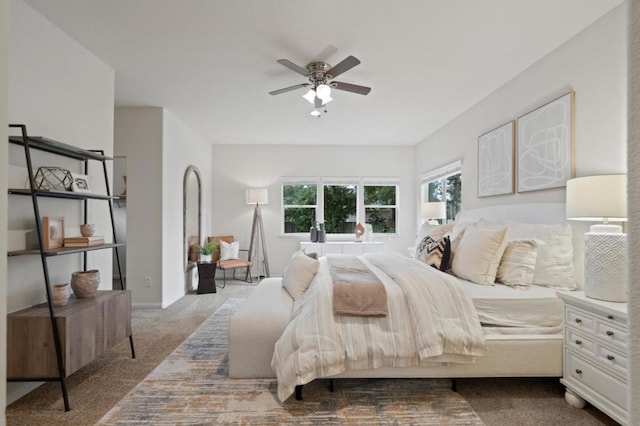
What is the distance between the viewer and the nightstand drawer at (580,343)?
6.14 feet

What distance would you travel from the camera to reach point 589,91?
7.89 feet

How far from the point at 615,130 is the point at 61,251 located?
3.74 meters

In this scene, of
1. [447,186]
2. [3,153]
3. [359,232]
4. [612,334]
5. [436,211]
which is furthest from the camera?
[359,232]

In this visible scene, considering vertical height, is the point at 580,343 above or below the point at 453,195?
below

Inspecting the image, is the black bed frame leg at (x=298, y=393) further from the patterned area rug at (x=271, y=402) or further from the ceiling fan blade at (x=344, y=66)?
the ceiling fan blade at (x=344, y=66)

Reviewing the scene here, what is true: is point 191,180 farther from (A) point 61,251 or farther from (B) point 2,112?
(B) point 2,112

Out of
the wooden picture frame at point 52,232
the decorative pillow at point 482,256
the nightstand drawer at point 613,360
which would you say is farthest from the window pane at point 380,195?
the wooden picture frame at point 52,232

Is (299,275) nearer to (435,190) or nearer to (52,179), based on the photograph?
(52,179)

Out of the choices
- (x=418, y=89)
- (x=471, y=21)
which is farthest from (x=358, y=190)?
(x=471, y=21)

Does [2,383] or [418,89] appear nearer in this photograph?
[2,383]

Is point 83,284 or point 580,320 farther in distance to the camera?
point 83,284

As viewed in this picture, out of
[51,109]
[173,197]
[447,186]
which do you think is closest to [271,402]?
[51,109]

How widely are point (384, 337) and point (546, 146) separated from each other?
2.18m

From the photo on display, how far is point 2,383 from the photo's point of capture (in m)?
0.59
